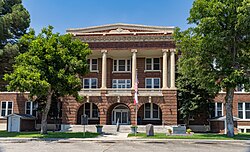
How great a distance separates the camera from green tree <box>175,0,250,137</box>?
89.4 ft

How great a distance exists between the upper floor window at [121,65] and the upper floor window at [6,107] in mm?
15223

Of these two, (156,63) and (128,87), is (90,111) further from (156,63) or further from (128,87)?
(156,63)

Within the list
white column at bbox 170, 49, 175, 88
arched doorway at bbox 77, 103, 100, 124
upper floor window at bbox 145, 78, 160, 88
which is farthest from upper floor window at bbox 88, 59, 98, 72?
white column at bbox 170, 49, 175, 88

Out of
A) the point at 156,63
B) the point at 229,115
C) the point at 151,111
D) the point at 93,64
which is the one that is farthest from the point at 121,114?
the point at 229,115

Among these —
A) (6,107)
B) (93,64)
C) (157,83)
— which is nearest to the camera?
(6,107)

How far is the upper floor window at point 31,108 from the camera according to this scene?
43969 mm

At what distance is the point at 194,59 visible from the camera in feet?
96.2

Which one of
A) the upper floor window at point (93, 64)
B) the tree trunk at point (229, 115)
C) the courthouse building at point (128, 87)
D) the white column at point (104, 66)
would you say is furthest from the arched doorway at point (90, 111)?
the tree trunk at point (229, 115)

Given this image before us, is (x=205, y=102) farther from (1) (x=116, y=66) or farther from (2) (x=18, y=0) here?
(2) (x=18, y=0)

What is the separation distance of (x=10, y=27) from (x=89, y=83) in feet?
42.7

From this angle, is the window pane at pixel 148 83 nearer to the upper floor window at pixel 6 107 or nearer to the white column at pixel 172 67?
the white column at pixel 172 67

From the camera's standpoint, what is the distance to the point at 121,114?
145 feet

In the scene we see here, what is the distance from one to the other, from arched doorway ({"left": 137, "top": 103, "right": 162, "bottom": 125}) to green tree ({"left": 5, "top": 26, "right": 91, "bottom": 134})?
14581 millimetres

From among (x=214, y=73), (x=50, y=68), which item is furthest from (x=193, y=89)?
(x=50, y=68)
